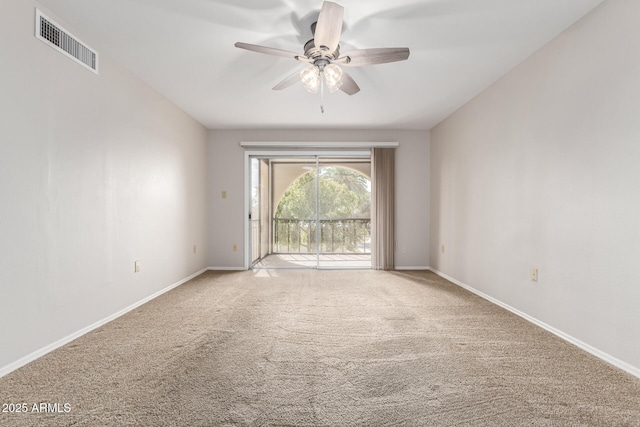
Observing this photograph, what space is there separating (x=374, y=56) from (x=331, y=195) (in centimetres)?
318

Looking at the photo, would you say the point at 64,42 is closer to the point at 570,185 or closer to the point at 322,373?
the point at 322,373


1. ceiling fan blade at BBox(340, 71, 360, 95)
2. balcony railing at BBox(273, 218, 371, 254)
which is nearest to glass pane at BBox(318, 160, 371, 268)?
balcony railing at BBox(273, 218, 371, 254)

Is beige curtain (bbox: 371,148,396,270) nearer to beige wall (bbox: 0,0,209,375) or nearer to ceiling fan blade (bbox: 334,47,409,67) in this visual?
ceiling fan blade (bbox: 334,47,409,67)

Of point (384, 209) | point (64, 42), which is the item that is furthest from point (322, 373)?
point (384, 209)

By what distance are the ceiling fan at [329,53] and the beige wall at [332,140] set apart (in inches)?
97.6

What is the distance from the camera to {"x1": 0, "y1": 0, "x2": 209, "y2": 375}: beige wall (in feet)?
5.94

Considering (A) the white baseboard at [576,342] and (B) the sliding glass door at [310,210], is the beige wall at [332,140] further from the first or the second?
(A) the white baseboard at [576,342]

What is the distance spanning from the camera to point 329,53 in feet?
7.07

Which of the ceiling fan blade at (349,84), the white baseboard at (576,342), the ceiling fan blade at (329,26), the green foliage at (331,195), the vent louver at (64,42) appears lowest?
the white baseboard at (576,342)

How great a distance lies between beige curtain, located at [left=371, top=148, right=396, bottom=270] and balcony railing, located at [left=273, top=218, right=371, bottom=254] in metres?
0.39

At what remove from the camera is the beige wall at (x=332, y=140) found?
5.00 m

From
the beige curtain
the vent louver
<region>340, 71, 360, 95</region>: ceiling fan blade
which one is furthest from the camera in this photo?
the beige curtain

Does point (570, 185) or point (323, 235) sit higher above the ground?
point (570, 185)

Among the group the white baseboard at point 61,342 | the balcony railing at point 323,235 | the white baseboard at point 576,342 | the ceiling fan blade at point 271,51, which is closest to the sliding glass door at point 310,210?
the balcony railing at point 323,235
